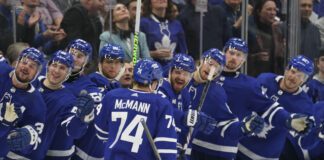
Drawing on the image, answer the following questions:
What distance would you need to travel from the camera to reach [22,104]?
6.47m

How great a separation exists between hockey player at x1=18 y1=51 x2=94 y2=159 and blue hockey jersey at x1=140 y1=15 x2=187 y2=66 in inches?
58.7

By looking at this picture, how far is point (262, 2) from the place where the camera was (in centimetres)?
894

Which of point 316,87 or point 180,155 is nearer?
point 180,155

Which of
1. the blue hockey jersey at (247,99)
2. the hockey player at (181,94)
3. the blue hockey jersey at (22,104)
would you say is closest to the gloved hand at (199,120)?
the hockey player at (181,94)

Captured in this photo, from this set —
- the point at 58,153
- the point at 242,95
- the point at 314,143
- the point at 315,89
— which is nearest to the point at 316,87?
the point at 315,89

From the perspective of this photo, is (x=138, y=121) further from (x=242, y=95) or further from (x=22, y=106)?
(x=242, y=95)

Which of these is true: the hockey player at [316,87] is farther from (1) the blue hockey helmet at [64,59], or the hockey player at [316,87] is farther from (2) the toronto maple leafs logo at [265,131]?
(1) the blue hockey helmet at [64,59]

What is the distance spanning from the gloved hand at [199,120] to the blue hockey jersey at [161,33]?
1.58m

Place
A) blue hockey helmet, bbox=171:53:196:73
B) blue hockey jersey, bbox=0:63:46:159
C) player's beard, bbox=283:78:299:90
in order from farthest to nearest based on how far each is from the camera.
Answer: player's beard, bbox=283:78:299:90 < blue hockey helmet, bbox=171:53:196:73 < blue hockey jersey, bbox=0:63:46:159

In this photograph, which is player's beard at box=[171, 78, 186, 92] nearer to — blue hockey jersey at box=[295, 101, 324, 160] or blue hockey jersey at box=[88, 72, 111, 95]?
blue hockey jersey at box=[88, 72, 111, 95]

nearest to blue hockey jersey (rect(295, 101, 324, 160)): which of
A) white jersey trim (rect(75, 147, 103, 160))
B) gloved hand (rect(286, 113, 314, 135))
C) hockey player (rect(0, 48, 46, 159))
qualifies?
gloved hand (rect(286, 113, 314, 135))

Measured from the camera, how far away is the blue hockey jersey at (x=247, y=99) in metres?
7.14

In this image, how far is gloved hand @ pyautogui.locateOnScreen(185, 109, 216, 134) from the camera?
6.48 metres

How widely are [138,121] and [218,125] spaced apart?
133 cm
